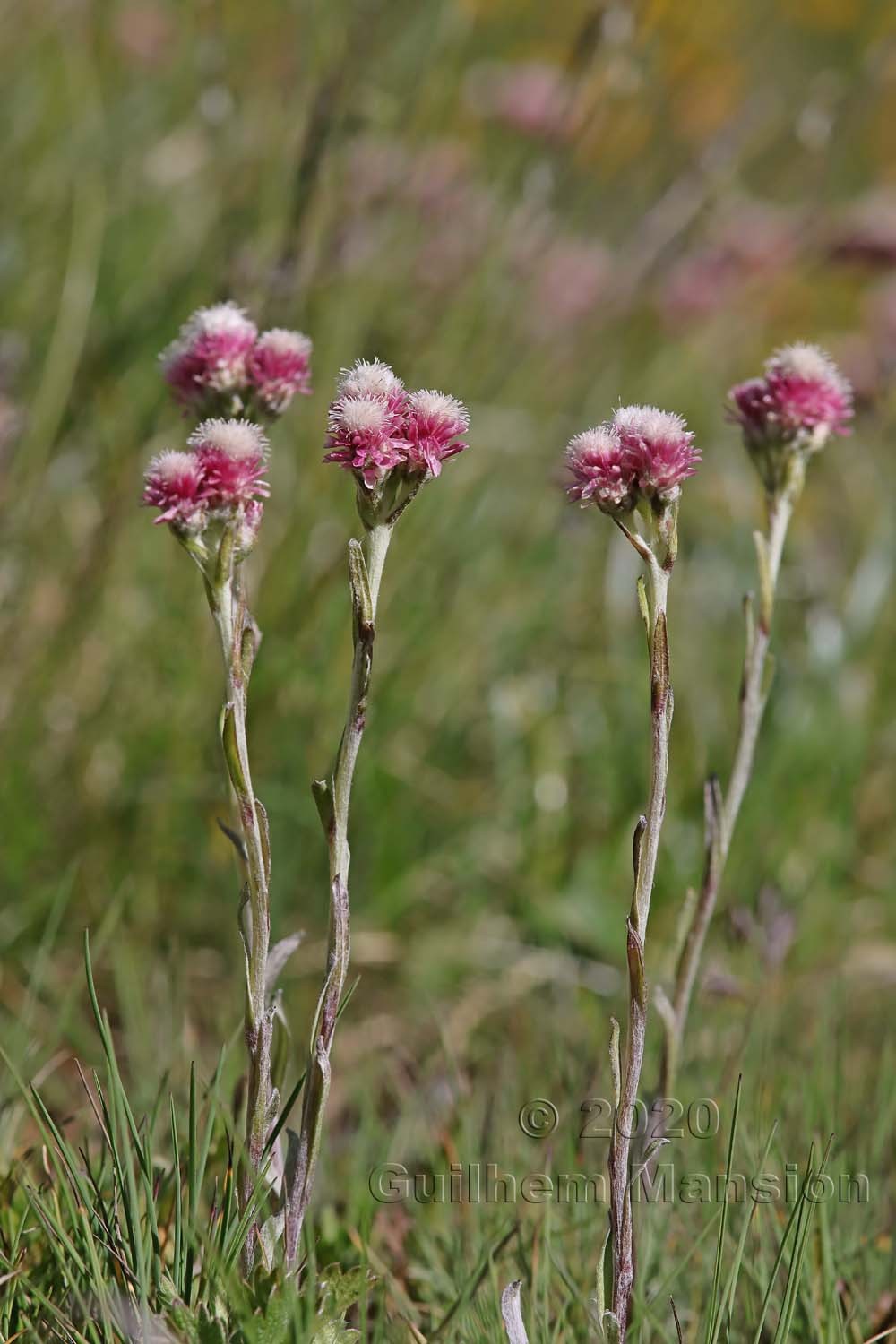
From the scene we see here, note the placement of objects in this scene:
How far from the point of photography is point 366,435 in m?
0.91

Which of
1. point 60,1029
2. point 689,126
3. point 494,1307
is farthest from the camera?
point 689,126

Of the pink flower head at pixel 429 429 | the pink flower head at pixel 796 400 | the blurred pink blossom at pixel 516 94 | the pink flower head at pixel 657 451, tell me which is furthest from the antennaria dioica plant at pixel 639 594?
the blurred pink blossom at pixel 516 94

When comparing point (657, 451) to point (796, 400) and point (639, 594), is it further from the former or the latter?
point (796, 400)

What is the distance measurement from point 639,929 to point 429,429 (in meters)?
0.42

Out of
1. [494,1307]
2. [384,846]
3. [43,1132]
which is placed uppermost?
[384,846]

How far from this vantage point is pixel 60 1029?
1303mm

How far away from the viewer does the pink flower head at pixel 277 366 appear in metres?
1.18

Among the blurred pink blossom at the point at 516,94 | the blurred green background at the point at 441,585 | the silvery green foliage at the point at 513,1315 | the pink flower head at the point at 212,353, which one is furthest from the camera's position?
the blurred pink blossom at the point at 516,94

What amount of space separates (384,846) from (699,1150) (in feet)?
3.07

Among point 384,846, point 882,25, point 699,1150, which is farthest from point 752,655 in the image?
point 882,25

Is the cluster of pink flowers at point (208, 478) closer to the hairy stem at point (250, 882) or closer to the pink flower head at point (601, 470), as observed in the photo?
the hairy stem at point (250, 882)

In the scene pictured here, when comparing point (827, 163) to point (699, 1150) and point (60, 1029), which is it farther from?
point (60, 1029)

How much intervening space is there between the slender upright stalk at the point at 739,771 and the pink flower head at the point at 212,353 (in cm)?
52

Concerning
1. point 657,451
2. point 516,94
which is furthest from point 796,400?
point 516,94
